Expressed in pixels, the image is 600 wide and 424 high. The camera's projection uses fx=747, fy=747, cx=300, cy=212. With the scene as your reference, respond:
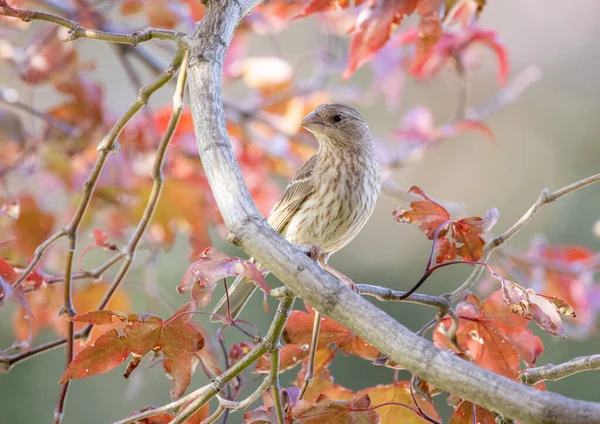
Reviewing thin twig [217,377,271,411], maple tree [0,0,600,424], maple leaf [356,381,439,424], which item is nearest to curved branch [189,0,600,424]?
maple tree [0,0,600,424]

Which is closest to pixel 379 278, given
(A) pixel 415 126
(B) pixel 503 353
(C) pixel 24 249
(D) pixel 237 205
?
(A) pixel 415 126

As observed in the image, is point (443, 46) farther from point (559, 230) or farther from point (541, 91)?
point (541, 91)

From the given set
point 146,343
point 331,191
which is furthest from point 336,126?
point 146,343

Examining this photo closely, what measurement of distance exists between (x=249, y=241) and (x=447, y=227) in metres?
0.82

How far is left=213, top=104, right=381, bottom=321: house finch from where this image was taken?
341 centimetres

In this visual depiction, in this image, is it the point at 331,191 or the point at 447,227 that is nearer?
the point at 447,227

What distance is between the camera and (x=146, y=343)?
1.92m

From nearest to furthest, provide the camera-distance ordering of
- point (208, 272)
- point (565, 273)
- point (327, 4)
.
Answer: point (208, 272) → point (327, 4) → point (565, 273)

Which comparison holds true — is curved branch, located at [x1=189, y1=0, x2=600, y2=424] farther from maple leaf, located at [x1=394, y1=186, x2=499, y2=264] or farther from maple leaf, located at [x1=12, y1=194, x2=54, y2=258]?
maple leaf, located at [x1=12, y1=194, x2=54, y2=258]

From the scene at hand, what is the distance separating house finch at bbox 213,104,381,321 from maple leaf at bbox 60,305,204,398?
1.16 metres

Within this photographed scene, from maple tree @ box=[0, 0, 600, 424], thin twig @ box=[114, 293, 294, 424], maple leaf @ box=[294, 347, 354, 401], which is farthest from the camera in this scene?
maple leaf @ box=[294, 347, 354, 401]

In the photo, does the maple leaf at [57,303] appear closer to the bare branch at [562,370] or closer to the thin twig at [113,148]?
the thin twig at [113,148]

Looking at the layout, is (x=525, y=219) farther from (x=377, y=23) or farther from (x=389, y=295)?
(x=377, y=23)

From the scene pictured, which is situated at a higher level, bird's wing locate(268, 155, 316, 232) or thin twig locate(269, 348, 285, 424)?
bird's wing locate(268, 155, 316, 232)
